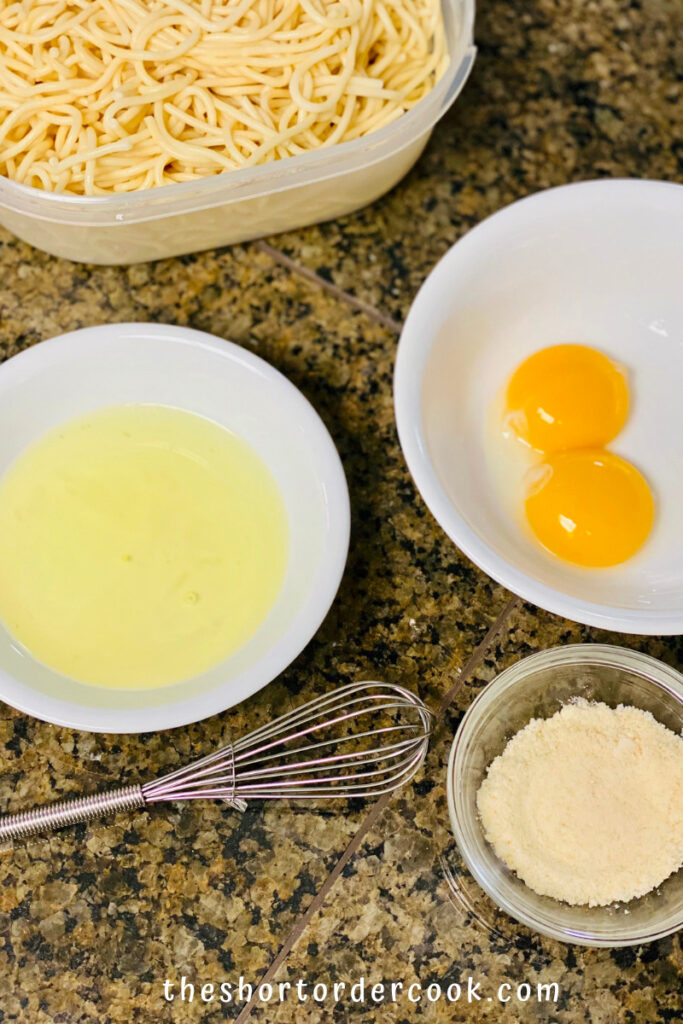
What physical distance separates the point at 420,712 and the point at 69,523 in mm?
729

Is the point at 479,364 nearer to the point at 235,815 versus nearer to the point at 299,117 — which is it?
the point at 299,117

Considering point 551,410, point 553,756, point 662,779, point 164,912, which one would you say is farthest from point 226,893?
point 551,410

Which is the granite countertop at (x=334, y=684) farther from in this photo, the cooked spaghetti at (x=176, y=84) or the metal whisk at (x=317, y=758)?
the cooked spaghetti at (x=176, y=84)

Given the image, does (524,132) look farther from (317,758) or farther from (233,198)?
(317,758)

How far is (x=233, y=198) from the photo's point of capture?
61.4 inches

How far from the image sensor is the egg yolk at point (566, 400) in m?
1.68

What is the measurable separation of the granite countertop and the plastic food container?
0.14 meters

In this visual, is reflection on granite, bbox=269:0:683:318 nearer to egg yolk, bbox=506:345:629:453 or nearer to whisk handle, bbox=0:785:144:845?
egg yolk, bbox=506:345:629:453

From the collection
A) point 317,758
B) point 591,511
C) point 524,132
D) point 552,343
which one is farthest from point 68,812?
point 524,132

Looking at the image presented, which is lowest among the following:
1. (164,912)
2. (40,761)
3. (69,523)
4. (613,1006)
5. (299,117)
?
(613,1006)

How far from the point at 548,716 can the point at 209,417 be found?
33.4 inches

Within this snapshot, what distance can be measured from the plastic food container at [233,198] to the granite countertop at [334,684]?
0.46ft

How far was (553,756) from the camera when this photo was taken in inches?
62.6

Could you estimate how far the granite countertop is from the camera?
157 cm
